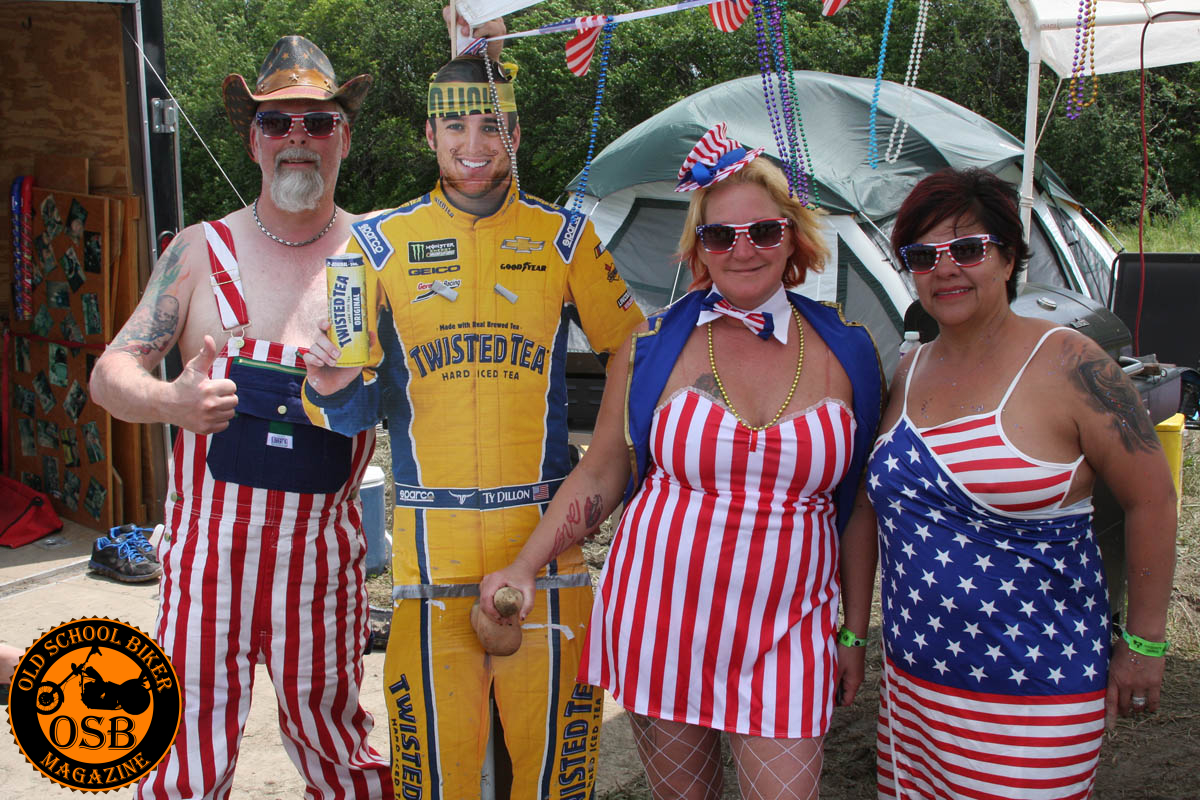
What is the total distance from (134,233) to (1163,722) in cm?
529

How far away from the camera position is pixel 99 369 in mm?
2428

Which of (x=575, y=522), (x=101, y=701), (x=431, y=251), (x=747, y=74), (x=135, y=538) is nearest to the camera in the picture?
(x=575, y=522)

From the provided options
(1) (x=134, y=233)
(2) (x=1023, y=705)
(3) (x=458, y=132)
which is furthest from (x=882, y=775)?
(1) (x=134, y=233)

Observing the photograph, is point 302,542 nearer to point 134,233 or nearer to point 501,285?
point 501,285

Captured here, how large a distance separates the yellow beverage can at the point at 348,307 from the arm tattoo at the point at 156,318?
2.06 ft

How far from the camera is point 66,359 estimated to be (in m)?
5.62

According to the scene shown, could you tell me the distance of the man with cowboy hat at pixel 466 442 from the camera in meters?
2.21

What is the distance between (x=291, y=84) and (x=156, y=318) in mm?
700

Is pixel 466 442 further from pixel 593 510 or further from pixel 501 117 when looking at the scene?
pixel 501 117

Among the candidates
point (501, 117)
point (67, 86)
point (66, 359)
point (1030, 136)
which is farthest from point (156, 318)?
point (1030, 136)

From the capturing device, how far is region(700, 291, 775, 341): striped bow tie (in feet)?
6.73

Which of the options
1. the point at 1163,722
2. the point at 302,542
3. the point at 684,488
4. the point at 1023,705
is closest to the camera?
the point at 1023,705

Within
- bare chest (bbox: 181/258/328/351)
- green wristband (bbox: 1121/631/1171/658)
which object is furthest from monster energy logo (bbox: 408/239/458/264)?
green wristband (bbox: 1121/631/1171/658)

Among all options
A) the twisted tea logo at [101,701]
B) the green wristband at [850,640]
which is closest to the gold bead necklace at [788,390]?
the green wristband at [850,640]
